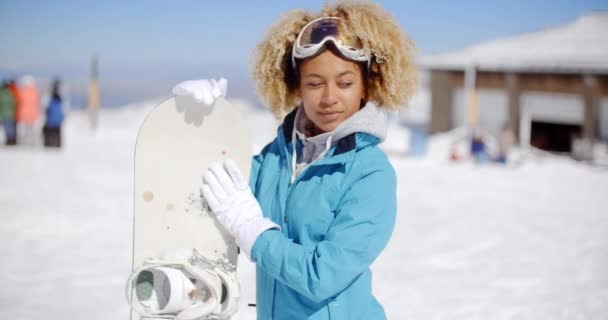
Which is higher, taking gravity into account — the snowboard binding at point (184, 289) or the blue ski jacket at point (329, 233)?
the blue ski jacket at point (329, 233)

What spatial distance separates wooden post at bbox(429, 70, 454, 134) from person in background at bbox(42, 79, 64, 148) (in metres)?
11.7

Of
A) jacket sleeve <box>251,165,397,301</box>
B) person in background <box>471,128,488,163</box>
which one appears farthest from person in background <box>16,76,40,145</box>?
jacket sleeve <box>251,165,397,301</box>

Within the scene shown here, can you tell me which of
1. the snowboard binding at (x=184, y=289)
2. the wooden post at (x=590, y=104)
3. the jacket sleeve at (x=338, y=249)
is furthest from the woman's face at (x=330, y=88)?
the wooden post at (x=590, y=104)

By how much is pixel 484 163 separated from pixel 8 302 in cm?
1057

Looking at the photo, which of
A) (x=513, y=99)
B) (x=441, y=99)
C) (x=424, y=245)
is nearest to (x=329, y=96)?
(x=424, y=245)

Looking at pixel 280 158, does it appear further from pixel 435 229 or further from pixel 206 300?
pixel 435 229

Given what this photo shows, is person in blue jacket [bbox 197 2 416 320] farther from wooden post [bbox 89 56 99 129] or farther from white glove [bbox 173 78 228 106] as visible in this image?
wooden post [bbox 89 56 99 129]

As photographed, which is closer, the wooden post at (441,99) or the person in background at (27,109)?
the person in background at (27,109)

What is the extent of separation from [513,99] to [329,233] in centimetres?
1639

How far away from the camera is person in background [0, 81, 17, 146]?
39.2 ft

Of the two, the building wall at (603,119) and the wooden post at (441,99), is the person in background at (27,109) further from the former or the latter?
the building wall at (603,119)

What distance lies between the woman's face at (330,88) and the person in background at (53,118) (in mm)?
11156

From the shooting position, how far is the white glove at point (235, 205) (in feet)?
5.67

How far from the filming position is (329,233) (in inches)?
65.8
